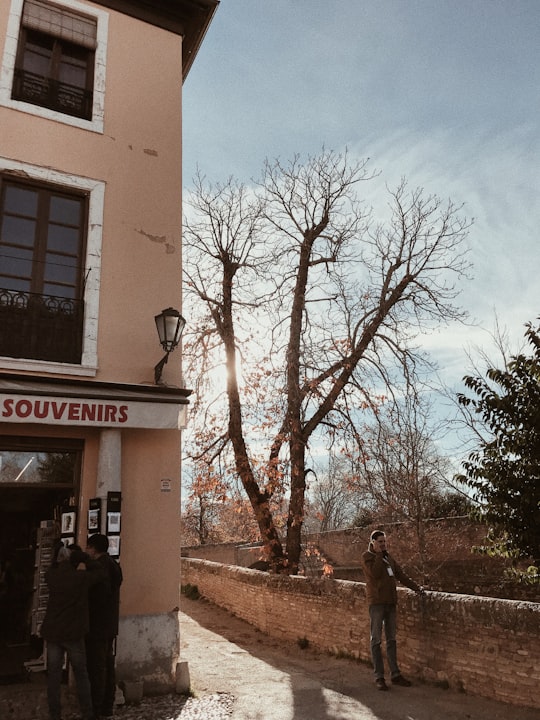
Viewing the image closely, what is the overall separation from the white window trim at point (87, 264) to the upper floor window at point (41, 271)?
119mm

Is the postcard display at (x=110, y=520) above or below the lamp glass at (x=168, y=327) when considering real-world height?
below

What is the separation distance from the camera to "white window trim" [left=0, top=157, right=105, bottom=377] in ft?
23.5

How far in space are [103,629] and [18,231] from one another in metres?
5.27

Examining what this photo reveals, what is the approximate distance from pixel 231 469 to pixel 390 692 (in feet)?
22.4

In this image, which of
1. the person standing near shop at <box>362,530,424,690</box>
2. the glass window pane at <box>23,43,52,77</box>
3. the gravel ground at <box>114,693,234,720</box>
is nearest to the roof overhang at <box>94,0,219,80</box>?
the glass window pane at <box>23,43,52,77</box>

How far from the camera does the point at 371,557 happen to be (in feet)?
24.2

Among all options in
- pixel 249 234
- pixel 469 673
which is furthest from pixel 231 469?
pixel 469 673

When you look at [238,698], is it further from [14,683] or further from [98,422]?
[98,422]

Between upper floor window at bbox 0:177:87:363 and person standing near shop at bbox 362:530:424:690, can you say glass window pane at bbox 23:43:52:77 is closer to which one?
upper floor window at bbox 0:177:87:363

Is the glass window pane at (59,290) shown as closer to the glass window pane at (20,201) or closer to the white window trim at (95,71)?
the glass window pane at (20,201)

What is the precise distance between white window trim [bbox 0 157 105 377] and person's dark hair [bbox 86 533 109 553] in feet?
7.08

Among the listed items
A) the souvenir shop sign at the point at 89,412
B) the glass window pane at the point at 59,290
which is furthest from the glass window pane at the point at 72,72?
the souvenir shop sign at the point at 89,412

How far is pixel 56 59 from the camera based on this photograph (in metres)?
8.94

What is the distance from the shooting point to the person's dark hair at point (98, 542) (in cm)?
629
